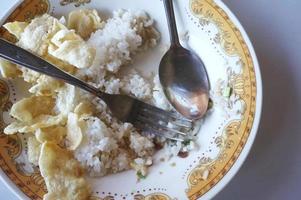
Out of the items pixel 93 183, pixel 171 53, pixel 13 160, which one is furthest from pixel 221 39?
pixel 13 160

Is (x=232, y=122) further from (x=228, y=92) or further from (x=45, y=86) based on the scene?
(x=45, y=86)

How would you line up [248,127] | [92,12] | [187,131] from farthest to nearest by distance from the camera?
[92,12] → [187,131] → [248,127]

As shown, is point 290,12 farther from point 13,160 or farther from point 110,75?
point 13,160

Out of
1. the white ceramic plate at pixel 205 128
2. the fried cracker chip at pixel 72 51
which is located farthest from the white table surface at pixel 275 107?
the fried cracker chip at pixel 72 51

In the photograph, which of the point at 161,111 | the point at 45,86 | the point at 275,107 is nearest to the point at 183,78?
the point at 161,111

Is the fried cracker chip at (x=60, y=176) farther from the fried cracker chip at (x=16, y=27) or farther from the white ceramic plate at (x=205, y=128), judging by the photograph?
the fried cracker chip at (x=16, y=27)

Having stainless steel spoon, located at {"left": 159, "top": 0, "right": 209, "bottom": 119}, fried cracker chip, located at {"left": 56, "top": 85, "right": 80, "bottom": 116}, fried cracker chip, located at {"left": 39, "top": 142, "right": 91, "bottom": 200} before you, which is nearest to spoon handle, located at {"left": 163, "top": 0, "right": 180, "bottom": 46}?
stainless steel spoon, located at {"left": 159, "top": 0, "right": 209, "bottom": 119}
